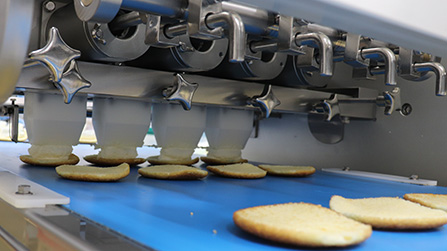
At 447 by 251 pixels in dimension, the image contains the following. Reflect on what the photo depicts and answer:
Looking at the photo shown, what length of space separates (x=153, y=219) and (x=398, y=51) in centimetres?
79

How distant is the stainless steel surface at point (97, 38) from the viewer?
112 centimetres

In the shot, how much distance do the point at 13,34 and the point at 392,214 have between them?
0.67 meters

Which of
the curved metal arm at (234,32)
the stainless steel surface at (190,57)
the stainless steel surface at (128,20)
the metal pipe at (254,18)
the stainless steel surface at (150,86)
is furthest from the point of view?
the stainless steel surface at (190,57)

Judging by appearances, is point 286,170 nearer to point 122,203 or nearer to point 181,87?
point 181,87

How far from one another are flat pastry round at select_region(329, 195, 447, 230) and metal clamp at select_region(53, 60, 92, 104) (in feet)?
2.17

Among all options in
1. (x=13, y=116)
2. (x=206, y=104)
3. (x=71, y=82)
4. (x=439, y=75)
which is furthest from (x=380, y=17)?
(x=13, y=116)

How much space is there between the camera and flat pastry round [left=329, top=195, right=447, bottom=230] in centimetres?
78

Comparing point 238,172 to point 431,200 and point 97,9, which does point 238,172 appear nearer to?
point 431,200

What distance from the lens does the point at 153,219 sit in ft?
2.53

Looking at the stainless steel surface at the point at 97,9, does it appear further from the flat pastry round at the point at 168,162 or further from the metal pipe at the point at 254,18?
the flat pastry round at the point at 168,162

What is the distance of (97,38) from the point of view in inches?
44.0

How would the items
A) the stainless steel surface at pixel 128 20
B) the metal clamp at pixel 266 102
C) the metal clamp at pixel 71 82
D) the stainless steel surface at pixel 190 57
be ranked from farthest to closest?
the metal clamp at pixel 266 102 < the stainless steel surface at pixel 190 57 < the metal clamp at pixel 71 82 < the stainless steel surface at pixel 128 20

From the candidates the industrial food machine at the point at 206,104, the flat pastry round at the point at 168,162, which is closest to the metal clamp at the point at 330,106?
the industrial food machine at the point at 206,104

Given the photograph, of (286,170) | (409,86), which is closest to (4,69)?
(286,170)
